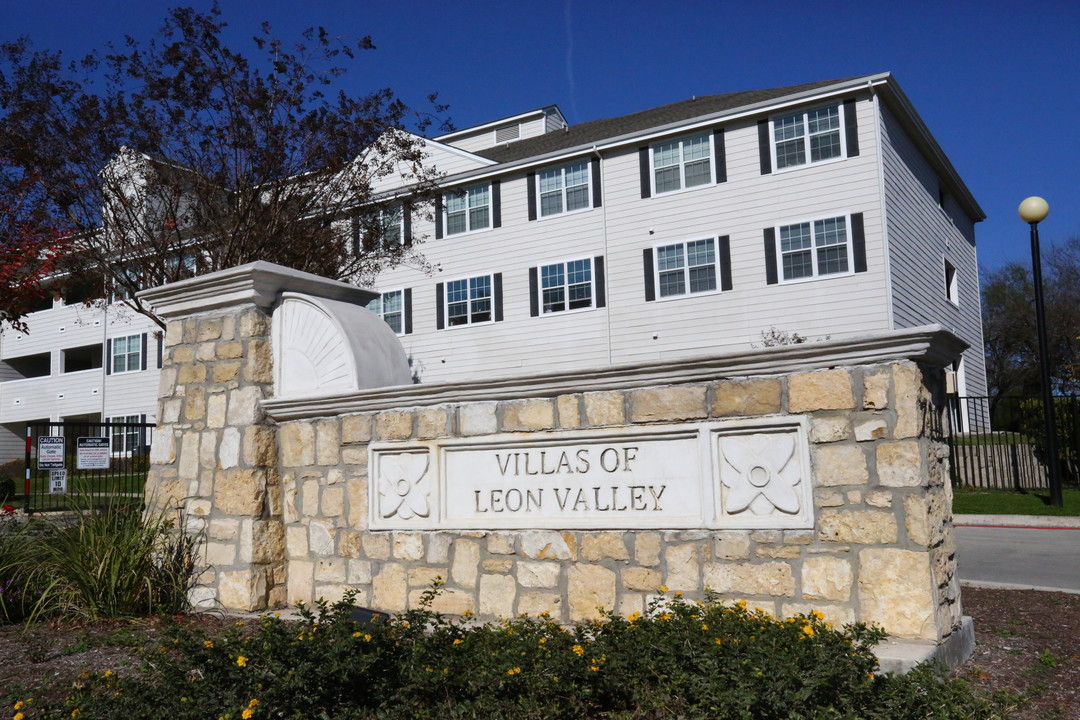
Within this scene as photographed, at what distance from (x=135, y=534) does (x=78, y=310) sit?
2931cm

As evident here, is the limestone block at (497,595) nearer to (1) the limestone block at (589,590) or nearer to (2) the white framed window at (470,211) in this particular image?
(1) the limestone block at (589,590)

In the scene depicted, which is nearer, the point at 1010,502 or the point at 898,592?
the point at 898,592

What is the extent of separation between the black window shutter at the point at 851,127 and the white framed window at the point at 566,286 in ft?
20.2

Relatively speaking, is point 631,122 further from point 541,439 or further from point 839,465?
point 839,465

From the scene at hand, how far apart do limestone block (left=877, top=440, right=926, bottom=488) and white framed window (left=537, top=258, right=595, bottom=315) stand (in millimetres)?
15906

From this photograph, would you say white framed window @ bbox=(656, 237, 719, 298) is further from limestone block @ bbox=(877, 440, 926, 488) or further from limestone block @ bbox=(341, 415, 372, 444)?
limestone block @ bbox=(877, 440, 926, 488)

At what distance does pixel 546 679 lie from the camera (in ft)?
11.9

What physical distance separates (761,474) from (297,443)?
351 cm

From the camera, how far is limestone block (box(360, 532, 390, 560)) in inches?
239

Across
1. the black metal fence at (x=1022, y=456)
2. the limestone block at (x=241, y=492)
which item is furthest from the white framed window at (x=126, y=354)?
the limestone block at (x=241, y=492)

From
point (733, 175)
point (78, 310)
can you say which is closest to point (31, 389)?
point (78, 310)

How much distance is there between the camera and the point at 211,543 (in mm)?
6594

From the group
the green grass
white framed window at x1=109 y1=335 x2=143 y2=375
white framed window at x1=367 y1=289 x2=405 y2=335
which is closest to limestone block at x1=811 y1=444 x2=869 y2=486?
the green grass

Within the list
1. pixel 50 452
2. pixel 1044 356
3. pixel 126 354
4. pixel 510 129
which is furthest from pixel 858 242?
pixel 126 354
